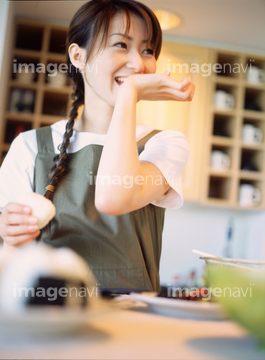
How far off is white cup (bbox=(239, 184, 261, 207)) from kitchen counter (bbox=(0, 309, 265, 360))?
2.17 m

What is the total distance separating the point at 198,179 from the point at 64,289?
214 cm

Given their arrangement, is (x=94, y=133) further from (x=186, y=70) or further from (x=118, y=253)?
(x=186, y=70)

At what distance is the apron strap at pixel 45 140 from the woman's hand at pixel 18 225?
257mm

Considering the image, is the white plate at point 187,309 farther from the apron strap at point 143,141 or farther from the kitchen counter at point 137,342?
the apron strap at point 143,141

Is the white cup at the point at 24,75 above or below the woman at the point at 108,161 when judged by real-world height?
above

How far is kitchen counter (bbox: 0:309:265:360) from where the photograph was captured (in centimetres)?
29

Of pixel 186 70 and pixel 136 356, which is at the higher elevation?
pixel 186 70

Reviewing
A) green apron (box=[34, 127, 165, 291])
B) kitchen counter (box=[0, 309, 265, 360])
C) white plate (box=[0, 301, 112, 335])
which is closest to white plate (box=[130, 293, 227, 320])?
kitchen counter (box=[0, 309, 265, 360])

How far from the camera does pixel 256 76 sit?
8.18 ft

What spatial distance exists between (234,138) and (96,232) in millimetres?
1818

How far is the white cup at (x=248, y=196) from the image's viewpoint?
2482mm

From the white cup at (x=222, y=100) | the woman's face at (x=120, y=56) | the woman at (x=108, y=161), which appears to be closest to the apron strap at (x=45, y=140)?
the woman at (x=108, y=161)

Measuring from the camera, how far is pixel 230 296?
1.06 ft

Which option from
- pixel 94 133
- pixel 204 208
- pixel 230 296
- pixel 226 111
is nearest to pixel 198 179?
pixel 204 208
